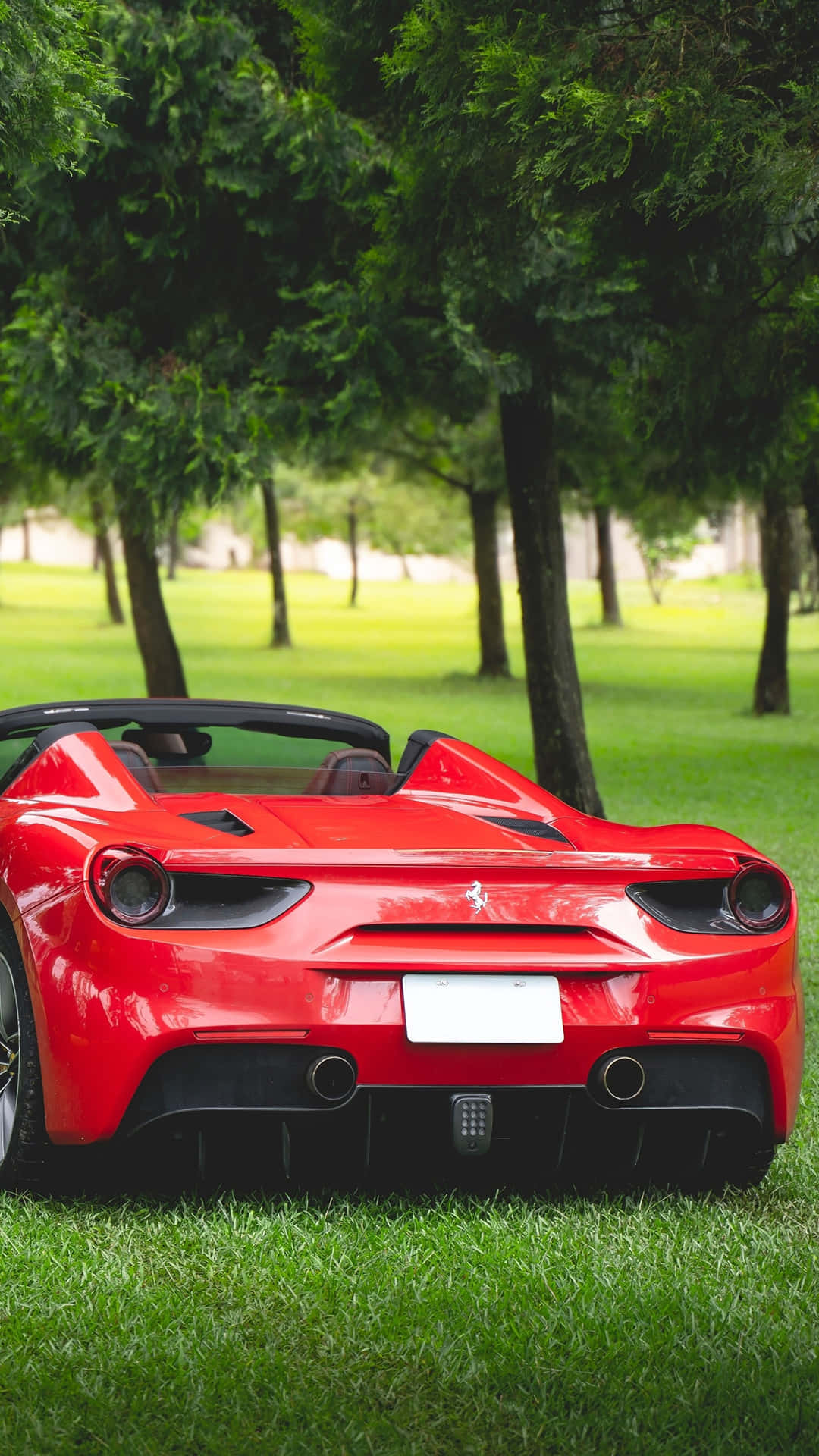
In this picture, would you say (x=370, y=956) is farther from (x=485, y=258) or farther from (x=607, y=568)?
(x=607, y=568)

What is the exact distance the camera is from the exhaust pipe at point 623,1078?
390 cm

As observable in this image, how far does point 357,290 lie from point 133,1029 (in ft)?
35.0

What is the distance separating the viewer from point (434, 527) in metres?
56.4

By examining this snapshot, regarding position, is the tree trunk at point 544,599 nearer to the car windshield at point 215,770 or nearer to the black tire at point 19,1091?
the car windshield at point 215,770

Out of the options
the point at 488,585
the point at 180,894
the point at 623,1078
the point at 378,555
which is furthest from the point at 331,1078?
the point at 378,555

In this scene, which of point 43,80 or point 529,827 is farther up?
point 43,80

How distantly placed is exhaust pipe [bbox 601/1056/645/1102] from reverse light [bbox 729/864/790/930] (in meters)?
0.51

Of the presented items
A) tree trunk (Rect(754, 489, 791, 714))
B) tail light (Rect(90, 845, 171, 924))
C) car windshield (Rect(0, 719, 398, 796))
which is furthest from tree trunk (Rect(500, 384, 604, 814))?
tree trunk (Rect(754, 489, 791, 714))

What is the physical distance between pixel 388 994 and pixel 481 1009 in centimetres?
22

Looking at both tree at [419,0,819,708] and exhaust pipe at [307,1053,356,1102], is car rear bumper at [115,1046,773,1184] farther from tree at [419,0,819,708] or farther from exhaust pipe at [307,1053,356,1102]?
tree at [419,0,819,708]

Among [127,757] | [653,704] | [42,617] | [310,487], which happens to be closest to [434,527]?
[310,487]

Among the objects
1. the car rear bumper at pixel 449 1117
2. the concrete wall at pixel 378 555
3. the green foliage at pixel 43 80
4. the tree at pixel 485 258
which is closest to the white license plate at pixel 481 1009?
the car rear bumper at pixel 449 1117

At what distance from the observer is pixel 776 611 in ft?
83.9

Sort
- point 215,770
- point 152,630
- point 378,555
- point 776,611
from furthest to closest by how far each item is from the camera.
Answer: point 378,555, point 776,611, point 152,630, point 215,770
